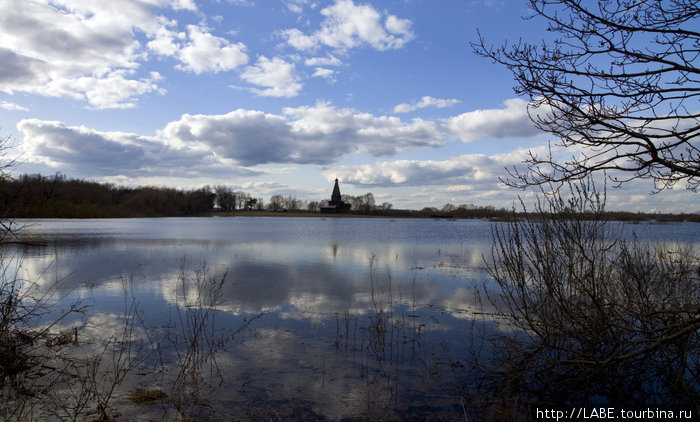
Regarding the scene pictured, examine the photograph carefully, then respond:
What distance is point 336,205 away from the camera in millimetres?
114000

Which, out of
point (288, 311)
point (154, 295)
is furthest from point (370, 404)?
point (154, 295)

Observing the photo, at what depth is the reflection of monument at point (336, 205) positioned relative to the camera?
113562mm

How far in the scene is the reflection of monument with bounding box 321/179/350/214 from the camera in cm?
11356

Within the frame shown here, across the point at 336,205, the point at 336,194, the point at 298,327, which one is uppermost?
the point at 336,194

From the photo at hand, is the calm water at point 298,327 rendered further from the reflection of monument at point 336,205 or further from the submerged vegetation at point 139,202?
the reflection of monument at point 336,205

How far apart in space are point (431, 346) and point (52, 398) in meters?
5.28

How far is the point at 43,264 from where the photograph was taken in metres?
14.1

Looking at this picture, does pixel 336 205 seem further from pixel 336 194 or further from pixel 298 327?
pixel 298 327

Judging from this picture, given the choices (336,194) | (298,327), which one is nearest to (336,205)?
(336,194)

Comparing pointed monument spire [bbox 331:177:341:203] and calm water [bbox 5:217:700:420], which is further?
pointed monument spire [bbox 331:177:341:203]

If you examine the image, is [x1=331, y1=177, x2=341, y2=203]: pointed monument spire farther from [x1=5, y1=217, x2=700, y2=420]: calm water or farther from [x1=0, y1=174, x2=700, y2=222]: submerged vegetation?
[x1=5, y1=217, x2=700, y2=420]: calm water

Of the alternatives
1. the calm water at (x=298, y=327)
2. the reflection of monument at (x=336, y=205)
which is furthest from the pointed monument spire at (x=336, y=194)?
the calm water at (x=298, y=327)

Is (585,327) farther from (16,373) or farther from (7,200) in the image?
(7,200)

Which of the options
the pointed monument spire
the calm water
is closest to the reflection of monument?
the pointed monument spire
